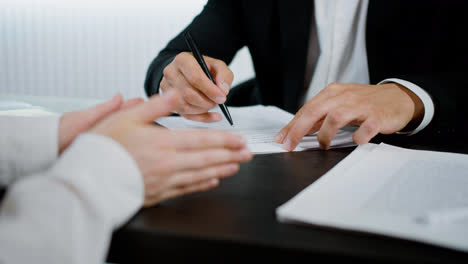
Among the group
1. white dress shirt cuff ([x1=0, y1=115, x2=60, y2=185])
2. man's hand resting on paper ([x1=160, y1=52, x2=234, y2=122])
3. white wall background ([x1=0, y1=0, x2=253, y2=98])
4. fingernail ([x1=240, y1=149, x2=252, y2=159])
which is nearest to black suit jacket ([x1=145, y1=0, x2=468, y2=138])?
man's hand resting on paper ([x1=160, y1=52, x2=234, y2=122])

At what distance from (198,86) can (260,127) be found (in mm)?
165

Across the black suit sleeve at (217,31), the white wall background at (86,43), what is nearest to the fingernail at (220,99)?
the black suit sleeve at (217,31)

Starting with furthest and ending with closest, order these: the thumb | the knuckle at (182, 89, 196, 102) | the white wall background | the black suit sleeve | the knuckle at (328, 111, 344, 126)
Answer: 1. the white wall background
2. the black suit sleeve
3. the knuckle at (182, 89, 196, 102)
4. the knuckle at (328, 111, 344, 126)
5. the thumb

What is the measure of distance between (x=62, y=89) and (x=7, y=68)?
1.98ft

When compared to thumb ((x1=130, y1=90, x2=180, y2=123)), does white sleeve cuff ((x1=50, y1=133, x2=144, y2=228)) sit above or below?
below

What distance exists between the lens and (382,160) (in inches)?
20.8

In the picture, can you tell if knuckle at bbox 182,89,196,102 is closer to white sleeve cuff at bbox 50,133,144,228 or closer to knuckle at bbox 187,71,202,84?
knuckle at bbox 187,71,202,84

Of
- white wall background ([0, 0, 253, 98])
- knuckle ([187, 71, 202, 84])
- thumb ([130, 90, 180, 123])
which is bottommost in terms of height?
white wall background ([0, 0, 253, 98])

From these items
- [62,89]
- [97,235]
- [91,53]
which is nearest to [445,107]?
[97,235]

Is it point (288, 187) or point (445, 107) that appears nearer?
point (288, 187)

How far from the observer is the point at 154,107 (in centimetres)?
38

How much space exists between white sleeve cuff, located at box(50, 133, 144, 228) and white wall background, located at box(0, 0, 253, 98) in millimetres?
3066

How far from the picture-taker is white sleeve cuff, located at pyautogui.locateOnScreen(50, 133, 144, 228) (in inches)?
12.1

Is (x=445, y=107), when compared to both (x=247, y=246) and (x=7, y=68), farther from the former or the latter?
(x=7, y=68)
